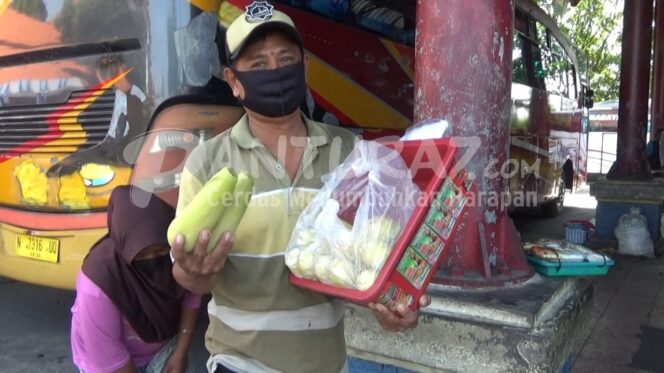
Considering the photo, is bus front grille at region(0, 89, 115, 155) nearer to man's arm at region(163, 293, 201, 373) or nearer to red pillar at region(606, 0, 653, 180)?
man's arm at region(163, 293, 201, 373)

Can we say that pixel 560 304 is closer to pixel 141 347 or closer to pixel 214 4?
pixel 141 347

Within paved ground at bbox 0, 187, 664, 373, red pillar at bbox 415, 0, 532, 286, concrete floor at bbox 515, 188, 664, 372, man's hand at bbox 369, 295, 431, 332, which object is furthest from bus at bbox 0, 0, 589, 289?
concrete floor at bbox 515, 188, 664, 372

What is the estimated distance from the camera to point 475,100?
6.85 ft

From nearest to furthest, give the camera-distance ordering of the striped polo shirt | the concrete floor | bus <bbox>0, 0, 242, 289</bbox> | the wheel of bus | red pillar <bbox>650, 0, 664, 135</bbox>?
the striped polo shirt → bus <bbox>0, 0, 242, 289</bbox> → the concrete floor → the wheel of bus → red pillar <bbox>650, 0, 664, 135</bbox>

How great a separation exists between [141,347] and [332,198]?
1.21 m

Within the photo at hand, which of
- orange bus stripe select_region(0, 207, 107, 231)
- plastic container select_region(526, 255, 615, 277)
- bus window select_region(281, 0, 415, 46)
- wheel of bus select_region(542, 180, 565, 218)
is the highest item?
bus window select_region(281, 0, 415, 46)

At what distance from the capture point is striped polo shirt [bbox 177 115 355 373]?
1.57 metres

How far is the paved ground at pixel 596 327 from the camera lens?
359 cm

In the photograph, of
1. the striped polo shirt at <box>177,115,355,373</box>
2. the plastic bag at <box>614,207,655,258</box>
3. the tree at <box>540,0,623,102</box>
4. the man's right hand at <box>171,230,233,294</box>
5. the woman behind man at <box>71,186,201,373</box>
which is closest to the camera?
the man's right hand at <box>171,230,233,294</box>

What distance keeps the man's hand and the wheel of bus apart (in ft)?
27.7

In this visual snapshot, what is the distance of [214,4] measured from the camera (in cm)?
330

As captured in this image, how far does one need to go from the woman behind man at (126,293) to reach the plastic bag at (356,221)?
76 cm

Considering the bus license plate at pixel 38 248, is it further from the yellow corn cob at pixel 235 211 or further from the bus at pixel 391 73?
the yellow corn cob at pixel 235 211

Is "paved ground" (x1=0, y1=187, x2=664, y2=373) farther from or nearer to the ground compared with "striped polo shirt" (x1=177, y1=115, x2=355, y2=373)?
nearer to the ground
